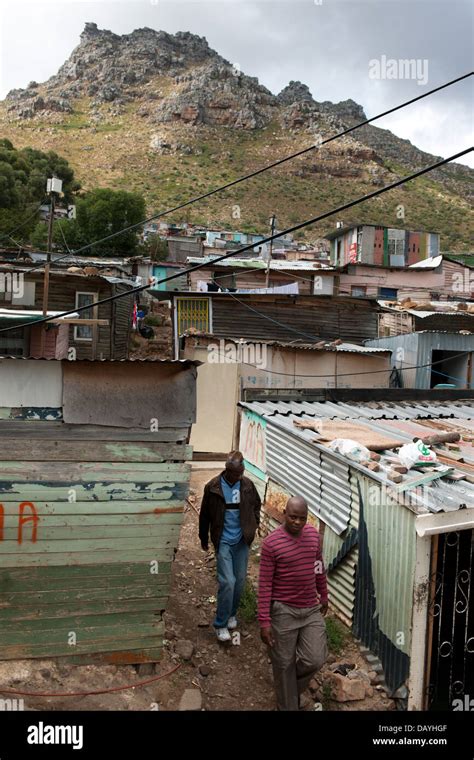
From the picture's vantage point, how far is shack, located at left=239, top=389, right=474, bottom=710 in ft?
15.3

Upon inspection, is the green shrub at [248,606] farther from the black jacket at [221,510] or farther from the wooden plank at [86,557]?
the wooden plank at [86,557]

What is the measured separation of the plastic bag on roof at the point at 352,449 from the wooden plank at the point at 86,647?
268 cm

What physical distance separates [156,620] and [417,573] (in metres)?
2.38

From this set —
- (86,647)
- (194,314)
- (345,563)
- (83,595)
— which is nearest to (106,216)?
(194,314)

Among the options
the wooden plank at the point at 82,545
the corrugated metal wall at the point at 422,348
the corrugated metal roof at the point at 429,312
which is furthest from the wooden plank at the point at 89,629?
the corrugated metal roof at the point at 429,312

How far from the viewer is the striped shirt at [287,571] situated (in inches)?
162

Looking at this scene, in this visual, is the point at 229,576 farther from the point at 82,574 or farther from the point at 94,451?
the point at 94,451

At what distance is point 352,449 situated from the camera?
19.5ft

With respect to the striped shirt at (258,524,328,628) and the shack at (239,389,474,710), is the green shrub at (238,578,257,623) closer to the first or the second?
the shack at (239,389,474,710)

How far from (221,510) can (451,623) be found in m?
2.41

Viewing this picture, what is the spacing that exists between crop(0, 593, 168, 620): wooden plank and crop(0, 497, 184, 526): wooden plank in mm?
745

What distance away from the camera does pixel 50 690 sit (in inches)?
166

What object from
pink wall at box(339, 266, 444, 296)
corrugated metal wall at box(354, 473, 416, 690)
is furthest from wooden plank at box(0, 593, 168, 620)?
pink wall at box(339, 266, 444, 296)
